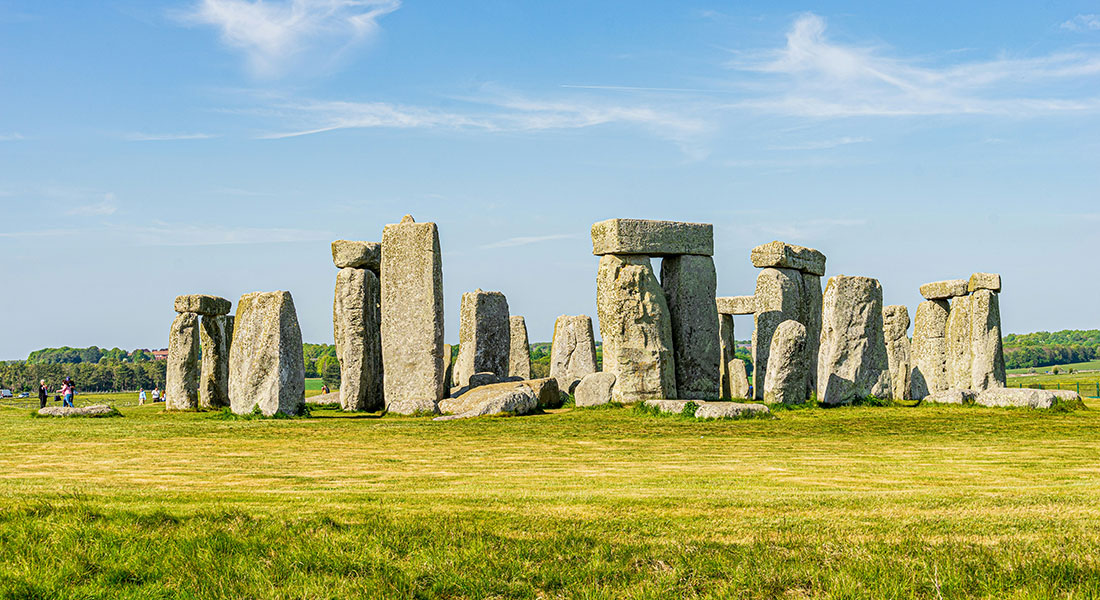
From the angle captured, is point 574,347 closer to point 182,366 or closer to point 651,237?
point 651,237

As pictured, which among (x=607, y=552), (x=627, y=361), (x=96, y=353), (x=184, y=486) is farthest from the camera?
(x=96, y=353)

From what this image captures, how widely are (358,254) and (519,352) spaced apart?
8.58 metres

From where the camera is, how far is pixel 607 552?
5.34m

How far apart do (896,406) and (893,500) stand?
39.9ft

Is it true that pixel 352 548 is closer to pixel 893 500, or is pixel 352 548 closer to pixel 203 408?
pixel 893 500

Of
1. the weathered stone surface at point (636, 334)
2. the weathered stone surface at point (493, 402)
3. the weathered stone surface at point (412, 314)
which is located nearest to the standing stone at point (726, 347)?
the weathered stone surface at point (636, 334)

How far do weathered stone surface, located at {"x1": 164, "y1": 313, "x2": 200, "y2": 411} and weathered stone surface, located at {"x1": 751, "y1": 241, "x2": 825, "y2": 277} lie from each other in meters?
12.0

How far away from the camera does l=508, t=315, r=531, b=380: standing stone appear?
2722 centimetres

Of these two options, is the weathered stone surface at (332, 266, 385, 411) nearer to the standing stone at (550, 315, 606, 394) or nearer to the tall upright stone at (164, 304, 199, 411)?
the tall upright stone at (164, 304, 199, 411)

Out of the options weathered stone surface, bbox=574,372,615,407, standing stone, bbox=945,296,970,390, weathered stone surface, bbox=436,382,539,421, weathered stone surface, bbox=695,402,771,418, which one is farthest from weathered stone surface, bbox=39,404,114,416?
standing stone, bbox=945,296,970,390

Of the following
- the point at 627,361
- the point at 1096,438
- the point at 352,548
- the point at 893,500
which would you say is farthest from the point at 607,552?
the point at 627,361

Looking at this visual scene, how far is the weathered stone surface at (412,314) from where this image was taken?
17969 millimetres

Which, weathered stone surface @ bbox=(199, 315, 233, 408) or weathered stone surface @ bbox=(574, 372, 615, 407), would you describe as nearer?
weathered stone surface @ bbox=(574, 372, 615, 407)

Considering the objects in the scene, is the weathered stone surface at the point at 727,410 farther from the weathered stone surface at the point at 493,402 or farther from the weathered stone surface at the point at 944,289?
the weathered stone surface at the point at 944,289
